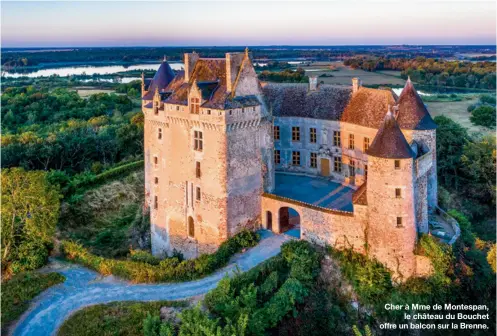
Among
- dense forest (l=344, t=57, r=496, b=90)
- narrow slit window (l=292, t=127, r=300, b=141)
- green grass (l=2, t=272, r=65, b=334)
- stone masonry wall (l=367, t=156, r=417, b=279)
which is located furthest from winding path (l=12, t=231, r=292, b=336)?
dense forest (l=344, t=57, r=496, b=90)

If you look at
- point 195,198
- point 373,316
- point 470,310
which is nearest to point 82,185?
point 195,198

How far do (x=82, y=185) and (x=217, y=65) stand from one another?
23640 mm

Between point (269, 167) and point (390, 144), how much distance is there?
10.7 m

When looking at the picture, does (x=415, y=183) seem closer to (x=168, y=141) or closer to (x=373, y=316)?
(x=373, y=316)

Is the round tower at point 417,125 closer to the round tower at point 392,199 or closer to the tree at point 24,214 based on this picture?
the round tower at point 392,199

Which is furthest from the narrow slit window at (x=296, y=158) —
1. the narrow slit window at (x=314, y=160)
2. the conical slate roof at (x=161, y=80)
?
the conical slate roof at (x=161, y=80)

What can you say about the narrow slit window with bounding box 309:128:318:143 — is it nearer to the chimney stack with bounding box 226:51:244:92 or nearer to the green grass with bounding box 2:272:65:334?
the chimney stack with bounding box 226:51:244:92

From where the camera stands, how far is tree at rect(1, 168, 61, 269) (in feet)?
104

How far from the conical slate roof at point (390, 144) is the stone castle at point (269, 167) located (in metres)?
0.06

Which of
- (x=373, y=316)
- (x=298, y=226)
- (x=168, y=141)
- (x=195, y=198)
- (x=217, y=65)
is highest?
(x=217, y=65)

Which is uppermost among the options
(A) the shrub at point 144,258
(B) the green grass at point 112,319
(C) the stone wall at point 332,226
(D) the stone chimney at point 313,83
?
(D) the stone chimney at point 313,83

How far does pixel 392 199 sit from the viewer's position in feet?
89.3

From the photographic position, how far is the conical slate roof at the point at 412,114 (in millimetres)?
33281

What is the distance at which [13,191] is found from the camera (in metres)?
31.7
